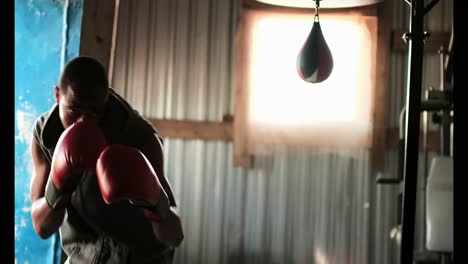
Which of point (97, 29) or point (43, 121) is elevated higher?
point (97, 29)

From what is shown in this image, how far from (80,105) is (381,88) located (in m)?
2.48

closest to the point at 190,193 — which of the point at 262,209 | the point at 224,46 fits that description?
the point at 262,209

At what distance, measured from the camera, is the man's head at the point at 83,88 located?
139 cm

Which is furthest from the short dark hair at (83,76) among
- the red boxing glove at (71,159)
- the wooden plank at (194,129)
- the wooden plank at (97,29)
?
the wooden plank at (194,129)

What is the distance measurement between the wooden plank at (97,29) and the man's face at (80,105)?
730 millimetres

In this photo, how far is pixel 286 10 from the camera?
11.4 ft

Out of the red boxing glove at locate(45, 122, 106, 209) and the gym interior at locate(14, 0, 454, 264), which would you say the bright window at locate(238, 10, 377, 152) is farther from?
the red boxing glove at locate(45, 122, 106, 209)

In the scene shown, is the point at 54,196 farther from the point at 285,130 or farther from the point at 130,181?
the point at 285,130

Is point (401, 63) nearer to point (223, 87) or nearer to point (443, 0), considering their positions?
point (443, 0)

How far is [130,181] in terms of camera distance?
1.29 m

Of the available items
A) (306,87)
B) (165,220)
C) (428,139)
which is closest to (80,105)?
(165,220)

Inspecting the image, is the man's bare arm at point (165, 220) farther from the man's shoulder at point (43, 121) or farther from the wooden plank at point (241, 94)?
the wooden plank at point (241, 94)

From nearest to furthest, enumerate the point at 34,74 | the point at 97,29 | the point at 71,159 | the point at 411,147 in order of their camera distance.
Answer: the point at 411,147, the point at 71,159, the point at 34,74, the point at 97,29

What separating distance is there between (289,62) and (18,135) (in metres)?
1.94
